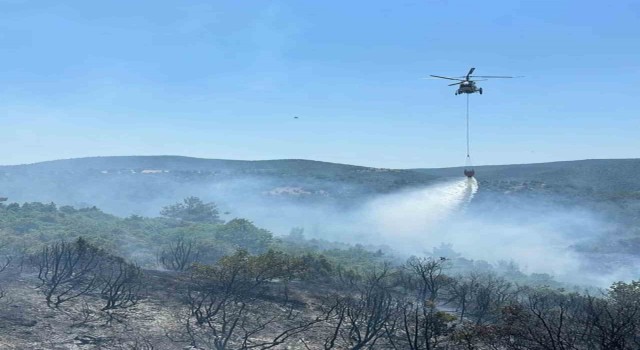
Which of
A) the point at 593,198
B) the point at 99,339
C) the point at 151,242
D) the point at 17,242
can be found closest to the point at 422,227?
the point at 593,198

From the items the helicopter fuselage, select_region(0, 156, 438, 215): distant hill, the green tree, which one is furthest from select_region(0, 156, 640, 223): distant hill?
the helicopter fuselage

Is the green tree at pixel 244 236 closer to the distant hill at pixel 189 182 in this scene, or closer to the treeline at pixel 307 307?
the treeline at pixel 307 307

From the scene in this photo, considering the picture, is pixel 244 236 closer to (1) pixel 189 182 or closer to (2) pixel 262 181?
(2) pixel 262 181

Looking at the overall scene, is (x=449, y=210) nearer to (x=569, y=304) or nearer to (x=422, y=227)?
(x=422, y=227)

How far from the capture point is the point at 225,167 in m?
171

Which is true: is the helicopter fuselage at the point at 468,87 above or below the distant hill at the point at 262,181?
above

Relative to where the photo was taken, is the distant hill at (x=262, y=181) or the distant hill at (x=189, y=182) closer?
the distant hill at (x=262, y=181)

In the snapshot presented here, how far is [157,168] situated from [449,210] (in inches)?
4338

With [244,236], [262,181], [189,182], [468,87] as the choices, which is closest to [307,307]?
[468,87]

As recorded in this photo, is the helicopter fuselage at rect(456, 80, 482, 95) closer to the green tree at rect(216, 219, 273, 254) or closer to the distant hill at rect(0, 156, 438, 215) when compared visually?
the green tree at rect(216, 219, 273, 254)

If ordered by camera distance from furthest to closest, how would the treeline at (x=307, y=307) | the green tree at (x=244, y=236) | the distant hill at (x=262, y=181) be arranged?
the distant hill at (x=262, y=181)
the green tree at (x=244, y=236)
the treeline at (x=307, y=307)

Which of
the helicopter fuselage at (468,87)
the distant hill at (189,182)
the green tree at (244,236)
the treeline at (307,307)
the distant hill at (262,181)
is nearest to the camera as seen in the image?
the treeline at (307,307)

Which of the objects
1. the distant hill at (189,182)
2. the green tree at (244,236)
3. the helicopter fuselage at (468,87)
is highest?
the helicopter fuselage at (468,87)

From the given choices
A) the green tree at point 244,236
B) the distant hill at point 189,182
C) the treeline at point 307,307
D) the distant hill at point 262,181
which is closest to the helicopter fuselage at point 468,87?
the treeline at point 307,307
